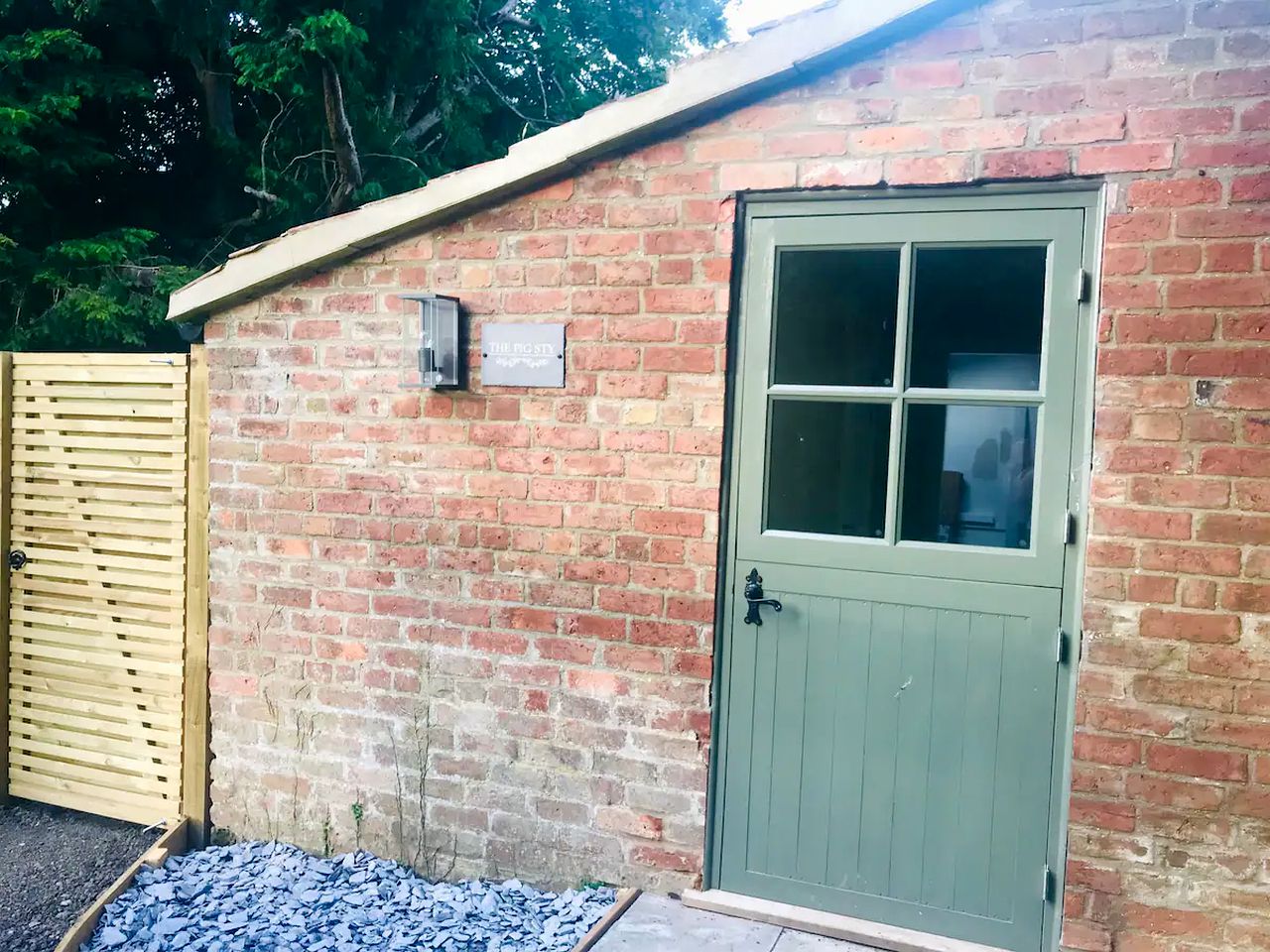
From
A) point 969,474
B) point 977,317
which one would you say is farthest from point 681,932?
point 977,317

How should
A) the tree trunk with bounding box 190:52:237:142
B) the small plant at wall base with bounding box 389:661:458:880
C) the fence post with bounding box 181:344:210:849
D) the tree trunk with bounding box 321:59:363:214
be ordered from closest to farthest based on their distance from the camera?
the small plant at wall base with bounding box 389:661:458:880
the fence post with bounding box 181:344:210:849
the tree trunk with bounding box 321:59:363:214
the tree trunk with bounding box 190:52:237:142

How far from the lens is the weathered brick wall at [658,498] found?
295cm

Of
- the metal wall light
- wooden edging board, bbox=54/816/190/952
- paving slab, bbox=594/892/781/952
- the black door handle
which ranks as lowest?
wooden edging board, bbox=54/816/190/952

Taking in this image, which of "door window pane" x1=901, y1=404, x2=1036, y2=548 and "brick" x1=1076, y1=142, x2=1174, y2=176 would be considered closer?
"brick" x1=1076, y1=142, x2=1174, y2=176

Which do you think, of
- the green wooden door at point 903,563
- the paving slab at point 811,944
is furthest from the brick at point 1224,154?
the paving slab at point 811,944

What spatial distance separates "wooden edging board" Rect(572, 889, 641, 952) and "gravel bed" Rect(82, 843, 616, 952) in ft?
0.24

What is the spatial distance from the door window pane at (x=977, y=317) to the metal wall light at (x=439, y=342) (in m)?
1.67

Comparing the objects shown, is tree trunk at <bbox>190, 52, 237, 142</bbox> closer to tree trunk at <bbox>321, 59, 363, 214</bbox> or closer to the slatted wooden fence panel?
tree trunk at <bbox>321, 59, 363, 214</bbox>

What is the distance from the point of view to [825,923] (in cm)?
341

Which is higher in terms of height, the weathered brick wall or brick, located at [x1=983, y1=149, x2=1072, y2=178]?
brick, located at [x1=983, y1=149, x2=1072, y2=178]

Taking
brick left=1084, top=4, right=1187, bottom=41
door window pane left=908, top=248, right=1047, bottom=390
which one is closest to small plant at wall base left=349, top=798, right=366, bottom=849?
door window pane left=908, top=248, right=1047, bottom=390

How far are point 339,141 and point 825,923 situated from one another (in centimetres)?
793

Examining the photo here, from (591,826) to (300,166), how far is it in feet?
26.0

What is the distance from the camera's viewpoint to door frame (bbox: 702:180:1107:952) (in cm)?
308
